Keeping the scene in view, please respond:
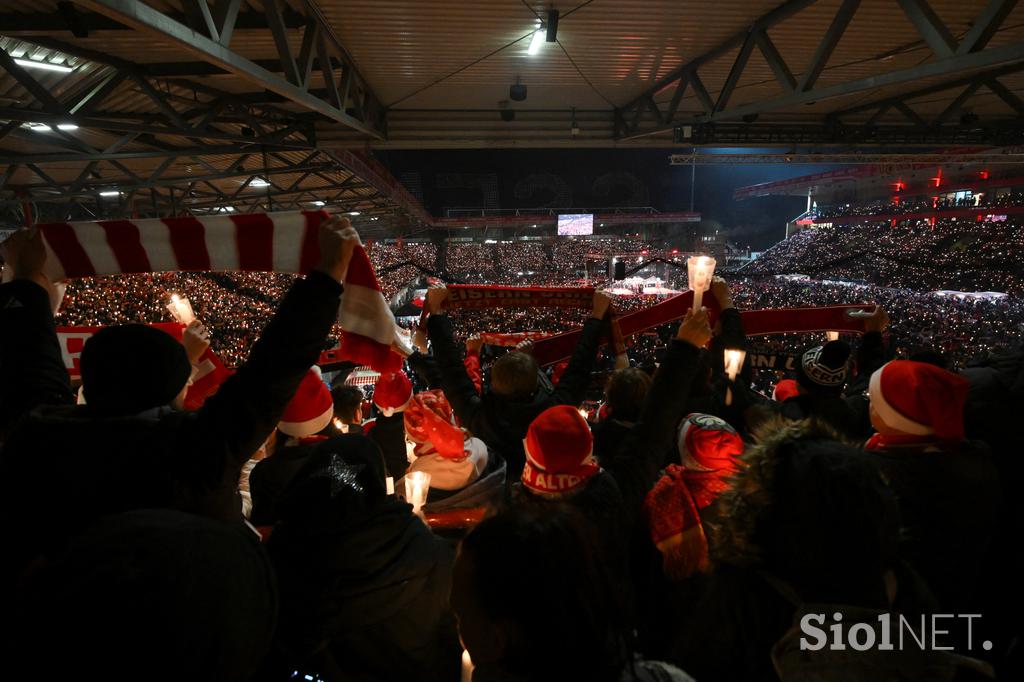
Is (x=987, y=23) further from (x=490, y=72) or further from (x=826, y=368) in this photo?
(x=490, y=72)

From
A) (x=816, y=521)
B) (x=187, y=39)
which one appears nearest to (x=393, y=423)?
(x=187, y=39)

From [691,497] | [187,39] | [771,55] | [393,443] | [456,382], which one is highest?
[771,55]

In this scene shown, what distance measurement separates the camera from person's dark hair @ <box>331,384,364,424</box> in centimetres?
371

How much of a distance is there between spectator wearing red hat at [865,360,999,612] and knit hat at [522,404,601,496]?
1.12 metres

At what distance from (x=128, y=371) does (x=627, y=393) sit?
7.43 ft

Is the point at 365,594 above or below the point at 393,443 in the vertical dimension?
above

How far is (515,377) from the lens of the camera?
270cm

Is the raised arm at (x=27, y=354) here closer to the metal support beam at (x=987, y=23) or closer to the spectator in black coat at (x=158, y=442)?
the spectator in black coat at (x=158, y=442)

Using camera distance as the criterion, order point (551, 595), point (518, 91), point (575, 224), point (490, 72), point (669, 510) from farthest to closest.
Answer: point (575, 224), point (518, 91), point (490, 72), point (669, 510), point (551, 595)

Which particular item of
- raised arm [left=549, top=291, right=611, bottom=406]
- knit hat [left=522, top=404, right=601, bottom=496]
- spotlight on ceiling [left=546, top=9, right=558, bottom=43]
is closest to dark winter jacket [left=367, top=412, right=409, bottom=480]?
raised arm [left=549, top=291, right=611, bottom=406]

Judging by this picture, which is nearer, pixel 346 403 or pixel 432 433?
pixel 432 433

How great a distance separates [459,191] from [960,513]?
122 ft

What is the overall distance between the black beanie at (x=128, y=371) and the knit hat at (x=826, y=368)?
130 inches

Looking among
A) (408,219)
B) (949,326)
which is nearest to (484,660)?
(949,326)
